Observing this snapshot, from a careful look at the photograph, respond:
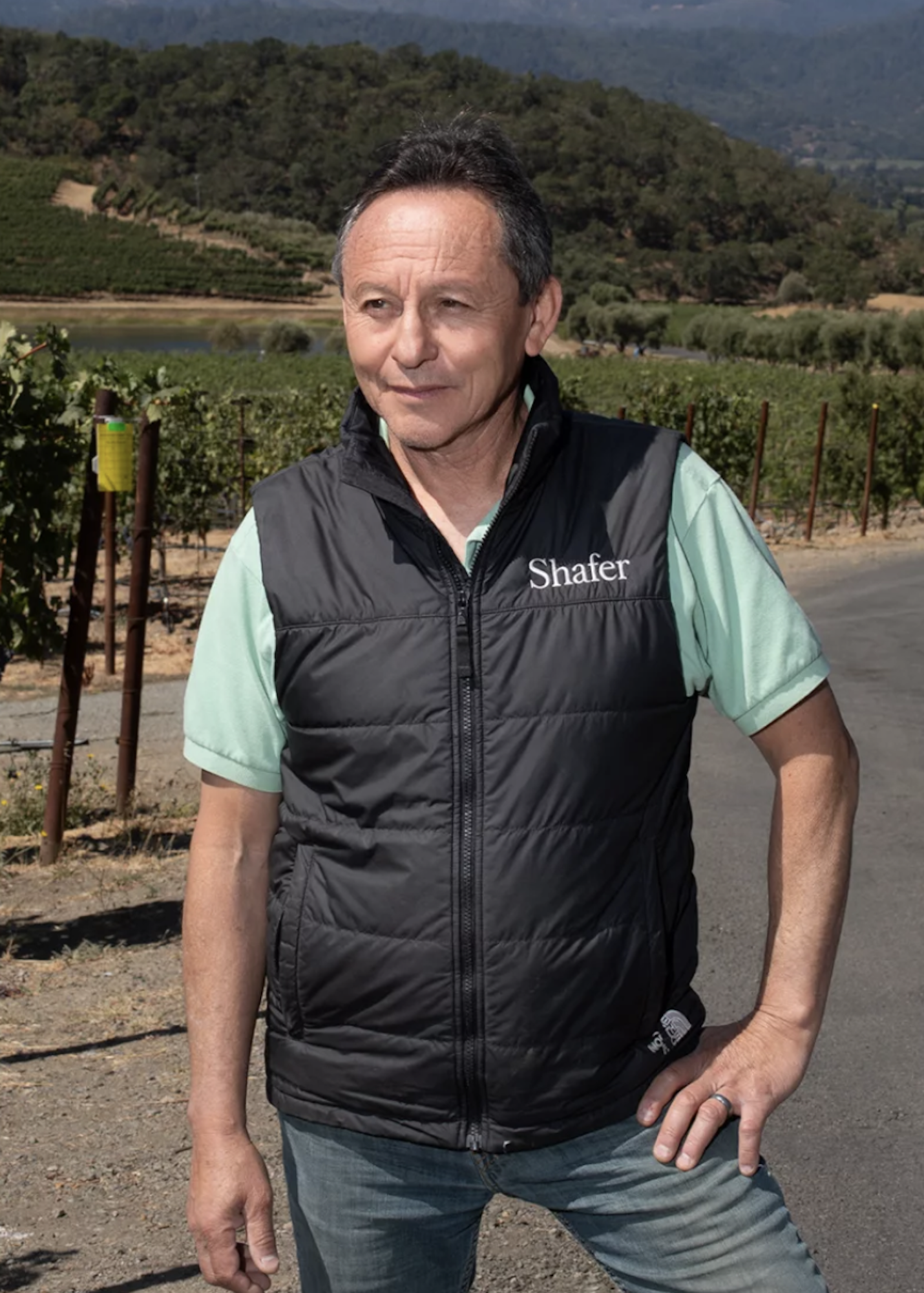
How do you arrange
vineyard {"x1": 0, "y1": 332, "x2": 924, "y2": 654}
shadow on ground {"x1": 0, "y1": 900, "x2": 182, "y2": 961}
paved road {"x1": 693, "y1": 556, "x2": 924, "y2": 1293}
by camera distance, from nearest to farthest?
1. paved road {"x1": 693, "y1": 556, "x2": 924, "y2": 1293}
2. shadow on ground {"x1": 0, "y1": 900, "x2": 182, "y2": 961}
3. vineyard {"x1": 0, "y1": 332, "x2": 924, "y2": 654}

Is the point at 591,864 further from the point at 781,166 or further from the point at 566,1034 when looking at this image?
the point at 781,166

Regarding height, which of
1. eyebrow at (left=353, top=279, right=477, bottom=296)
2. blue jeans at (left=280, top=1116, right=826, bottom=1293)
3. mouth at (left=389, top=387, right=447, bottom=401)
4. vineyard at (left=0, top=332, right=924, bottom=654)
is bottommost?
vineyard at (left=0, top=332, right=924, bottom=654)

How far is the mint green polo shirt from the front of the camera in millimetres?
1827

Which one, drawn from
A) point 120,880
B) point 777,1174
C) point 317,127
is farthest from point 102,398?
point 317,127

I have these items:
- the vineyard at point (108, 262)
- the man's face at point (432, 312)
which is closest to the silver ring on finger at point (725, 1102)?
the man's face at point (432, 312)

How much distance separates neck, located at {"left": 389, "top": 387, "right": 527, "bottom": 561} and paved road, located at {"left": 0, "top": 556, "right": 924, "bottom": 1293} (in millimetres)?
2205

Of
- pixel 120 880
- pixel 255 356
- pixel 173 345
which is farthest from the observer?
pixel 173 345

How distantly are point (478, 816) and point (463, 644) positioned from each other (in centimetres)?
20

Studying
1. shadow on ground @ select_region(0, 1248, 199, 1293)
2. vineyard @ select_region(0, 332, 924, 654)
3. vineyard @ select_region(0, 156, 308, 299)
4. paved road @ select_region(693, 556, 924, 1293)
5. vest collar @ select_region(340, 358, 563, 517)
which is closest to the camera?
vest collar @ select_region(340, 358, 563, 517)

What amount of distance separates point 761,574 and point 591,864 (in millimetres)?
384

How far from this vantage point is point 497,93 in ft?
564

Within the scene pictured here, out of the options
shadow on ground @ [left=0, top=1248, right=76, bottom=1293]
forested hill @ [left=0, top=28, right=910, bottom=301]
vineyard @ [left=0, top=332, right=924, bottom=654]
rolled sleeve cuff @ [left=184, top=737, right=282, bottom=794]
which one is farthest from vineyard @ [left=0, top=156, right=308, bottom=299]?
rolled sleeve cuff @ [left=184, top=737, right=282, bottom=794]

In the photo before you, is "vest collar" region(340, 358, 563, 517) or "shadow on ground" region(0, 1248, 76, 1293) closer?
"vest collar" region(340, 358, 563, 517)

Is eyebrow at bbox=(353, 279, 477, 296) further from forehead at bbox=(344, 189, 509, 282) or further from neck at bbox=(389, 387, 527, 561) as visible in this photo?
neck at bbox=(389, 387, 527, 561)
